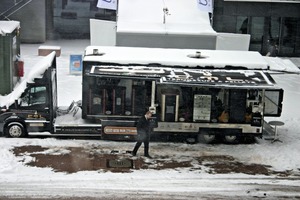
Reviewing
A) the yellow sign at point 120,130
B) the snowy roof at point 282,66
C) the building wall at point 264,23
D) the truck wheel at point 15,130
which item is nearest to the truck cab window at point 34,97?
the truck wheel at point 15,130

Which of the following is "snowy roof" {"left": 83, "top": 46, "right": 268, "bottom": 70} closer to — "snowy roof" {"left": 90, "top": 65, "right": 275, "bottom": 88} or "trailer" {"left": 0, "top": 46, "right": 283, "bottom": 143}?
"trailer" {"left": 0, "top": 46, "right": 283, "bottom": 143}

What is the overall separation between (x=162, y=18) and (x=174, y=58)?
787cm

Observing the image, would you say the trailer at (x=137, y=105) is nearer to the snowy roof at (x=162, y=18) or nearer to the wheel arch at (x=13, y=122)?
the wheel arch at (x=13, y=122)

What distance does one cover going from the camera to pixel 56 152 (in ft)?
59.8

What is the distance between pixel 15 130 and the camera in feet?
63.8

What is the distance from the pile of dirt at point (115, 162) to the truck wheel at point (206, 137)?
4.40 ft

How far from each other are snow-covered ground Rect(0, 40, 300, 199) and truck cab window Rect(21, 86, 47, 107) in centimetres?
122

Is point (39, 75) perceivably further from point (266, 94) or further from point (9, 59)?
point (266, 94)

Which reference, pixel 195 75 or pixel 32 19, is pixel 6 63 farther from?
pixel 32 19

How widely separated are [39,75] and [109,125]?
2.88 m

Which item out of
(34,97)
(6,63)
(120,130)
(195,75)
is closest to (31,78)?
(34,97)

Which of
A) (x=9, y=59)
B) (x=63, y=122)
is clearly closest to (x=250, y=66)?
(x=63, y=122)

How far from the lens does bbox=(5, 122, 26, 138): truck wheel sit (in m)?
19.4

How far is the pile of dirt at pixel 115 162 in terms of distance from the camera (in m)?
17.0
